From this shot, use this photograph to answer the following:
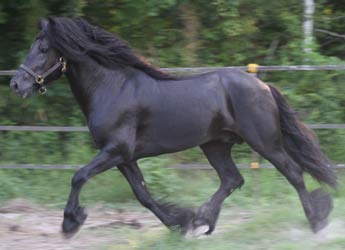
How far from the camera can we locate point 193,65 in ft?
29.5

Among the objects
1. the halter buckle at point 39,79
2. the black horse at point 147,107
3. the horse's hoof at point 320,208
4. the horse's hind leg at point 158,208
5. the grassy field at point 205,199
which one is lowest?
the grassy field at point 205,199

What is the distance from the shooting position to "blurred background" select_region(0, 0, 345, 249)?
5.65 metres

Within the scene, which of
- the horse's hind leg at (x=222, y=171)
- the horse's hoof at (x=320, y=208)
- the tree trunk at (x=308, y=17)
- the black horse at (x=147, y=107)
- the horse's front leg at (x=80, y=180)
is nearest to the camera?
the horse's front leg at (x=80, y=180)

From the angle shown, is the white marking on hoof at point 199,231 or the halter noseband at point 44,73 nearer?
the halter noseband at point 44,73

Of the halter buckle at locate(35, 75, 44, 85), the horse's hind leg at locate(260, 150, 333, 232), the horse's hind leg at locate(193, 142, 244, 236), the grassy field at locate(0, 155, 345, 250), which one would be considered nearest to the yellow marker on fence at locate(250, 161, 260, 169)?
the grassy field at locate(0, 155, 345, 250)

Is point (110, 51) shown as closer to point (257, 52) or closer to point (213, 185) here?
point (213, 185)

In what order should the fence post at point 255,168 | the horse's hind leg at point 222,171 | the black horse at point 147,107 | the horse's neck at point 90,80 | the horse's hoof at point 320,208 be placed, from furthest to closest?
the fence post at point 255,168 → the horse's hind leg at point 222,171 → the horse's hoof at point 320,208 → the horse's neck at point 90,80 → the black horse at point 147,107

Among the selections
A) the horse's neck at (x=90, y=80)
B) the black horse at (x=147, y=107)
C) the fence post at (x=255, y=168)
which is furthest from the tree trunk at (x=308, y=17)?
the horse's neck at (x=90, y=80)

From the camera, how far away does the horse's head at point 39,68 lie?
5.12 meters

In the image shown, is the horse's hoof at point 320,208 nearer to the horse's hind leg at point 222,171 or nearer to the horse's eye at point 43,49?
the horse's hind leg at point 222,171

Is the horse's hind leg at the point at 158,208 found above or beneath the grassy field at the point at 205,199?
above

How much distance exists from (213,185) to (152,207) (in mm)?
1794

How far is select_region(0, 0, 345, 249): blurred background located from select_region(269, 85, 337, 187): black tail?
45 centimetres

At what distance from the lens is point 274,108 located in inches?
215
